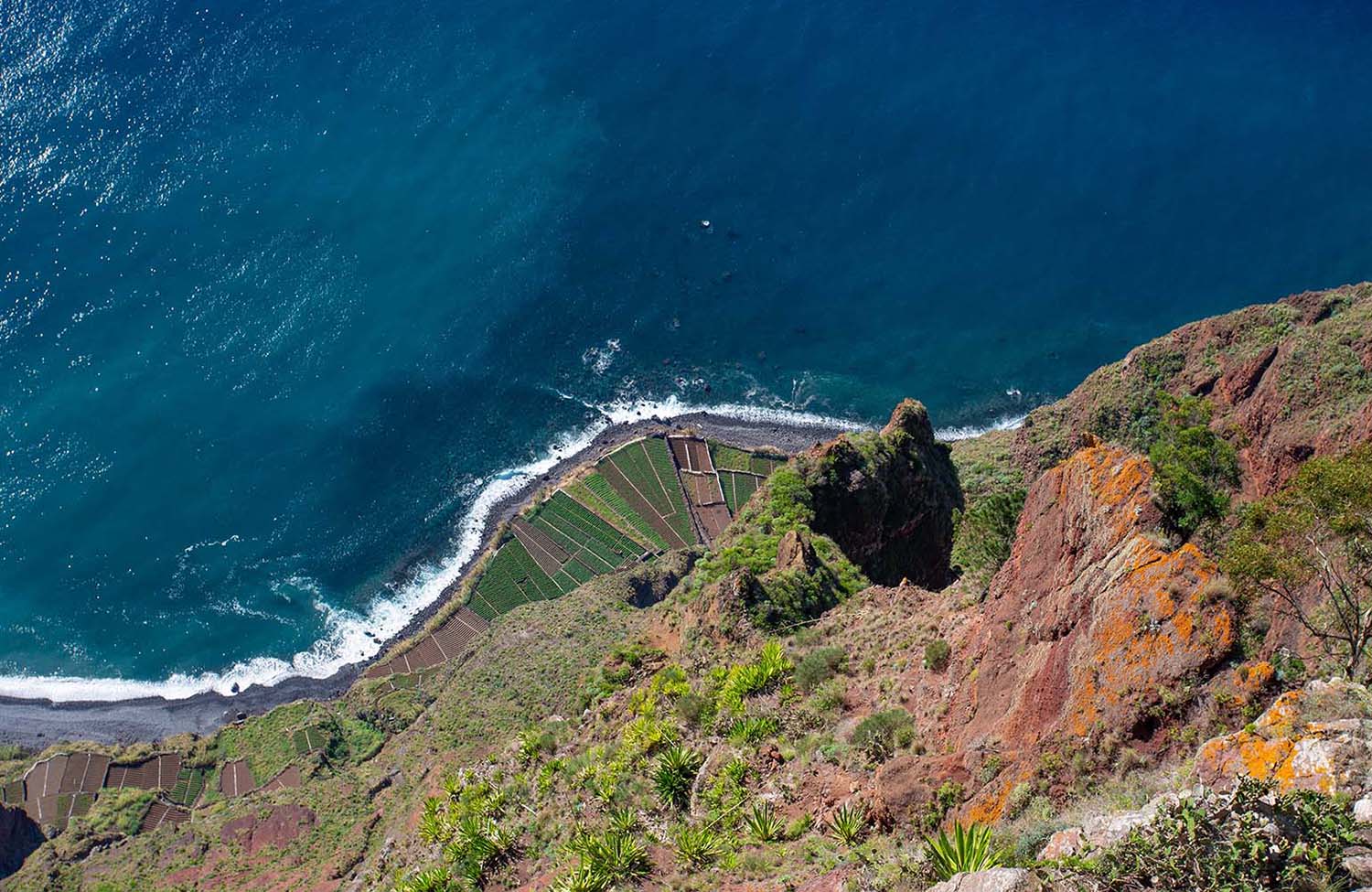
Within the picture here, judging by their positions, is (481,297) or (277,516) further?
(481,297)

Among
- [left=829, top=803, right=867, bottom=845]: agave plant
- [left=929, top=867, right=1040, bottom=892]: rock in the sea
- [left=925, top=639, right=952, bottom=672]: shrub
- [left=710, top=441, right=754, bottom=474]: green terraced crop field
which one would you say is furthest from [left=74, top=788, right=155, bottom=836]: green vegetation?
[left=929, top=867, right=1040, bottom=892]: rock in the sea

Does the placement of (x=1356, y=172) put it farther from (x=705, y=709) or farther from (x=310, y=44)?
(x=310, y=44)

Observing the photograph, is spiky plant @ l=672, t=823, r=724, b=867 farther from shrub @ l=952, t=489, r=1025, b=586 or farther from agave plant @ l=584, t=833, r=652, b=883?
shrub @ l=952, t=489, r=1025, b=586

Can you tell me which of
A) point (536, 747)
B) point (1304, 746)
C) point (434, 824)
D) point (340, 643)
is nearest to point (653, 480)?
point (340, 643)

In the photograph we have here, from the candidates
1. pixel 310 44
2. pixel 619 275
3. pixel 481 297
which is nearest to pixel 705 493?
pixel 619 275

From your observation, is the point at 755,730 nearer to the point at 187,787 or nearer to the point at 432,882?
the point at 432,882

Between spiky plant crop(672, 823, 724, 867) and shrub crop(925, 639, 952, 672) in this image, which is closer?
spiky plant crop(672, 823, 724, 867)
